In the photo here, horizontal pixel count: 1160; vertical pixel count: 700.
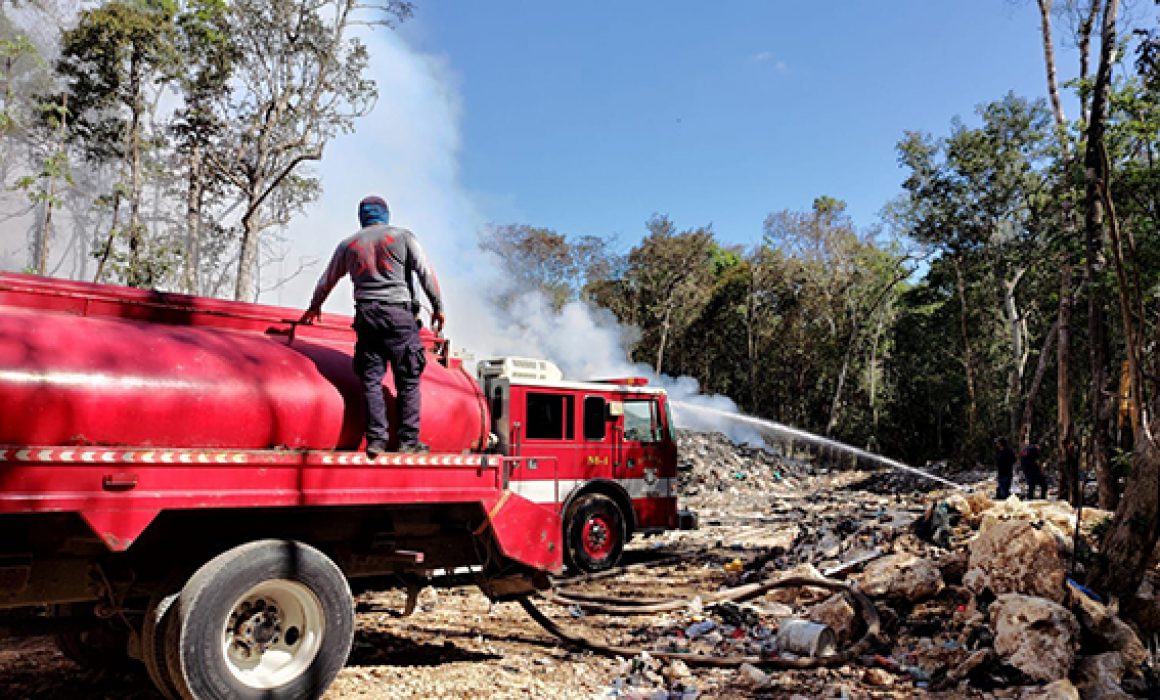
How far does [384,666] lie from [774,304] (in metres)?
33.5

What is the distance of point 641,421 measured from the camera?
10836mm

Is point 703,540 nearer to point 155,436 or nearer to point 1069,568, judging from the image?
point 1069,568

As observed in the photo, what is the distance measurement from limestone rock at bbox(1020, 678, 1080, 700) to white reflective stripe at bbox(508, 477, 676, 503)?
16.7 ft

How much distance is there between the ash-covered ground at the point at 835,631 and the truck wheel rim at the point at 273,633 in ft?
1.53

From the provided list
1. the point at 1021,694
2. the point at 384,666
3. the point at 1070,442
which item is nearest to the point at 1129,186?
the point at 1070,442

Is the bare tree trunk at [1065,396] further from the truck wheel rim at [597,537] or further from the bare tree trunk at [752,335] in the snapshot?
the bare tree trunk at [752,335]

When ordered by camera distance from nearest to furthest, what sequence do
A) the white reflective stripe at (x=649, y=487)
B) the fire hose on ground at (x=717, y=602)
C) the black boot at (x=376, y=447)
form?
the black boot at (x=376, y=447) < the fire hose on ground at (x=717, y=602) < the white reflective stripe at (x=649, y=487)

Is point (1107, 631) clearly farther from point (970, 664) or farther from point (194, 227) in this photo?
point (194, 227)

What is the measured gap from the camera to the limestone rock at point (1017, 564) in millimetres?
5758

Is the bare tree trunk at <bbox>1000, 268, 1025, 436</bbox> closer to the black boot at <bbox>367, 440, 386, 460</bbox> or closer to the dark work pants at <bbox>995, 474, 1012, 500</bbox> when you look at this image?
the dark work pants at <bbox>995, 474, 1012, 500</bbox>

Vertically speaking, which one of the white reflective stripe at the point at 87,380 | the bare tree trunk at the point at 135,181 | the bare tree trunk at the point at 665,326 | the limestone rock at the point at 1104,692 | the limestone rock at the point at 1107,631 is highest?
the bare tree trunk at the point at 135,181

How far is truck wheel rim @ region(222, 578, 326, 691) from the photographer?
13.2ft

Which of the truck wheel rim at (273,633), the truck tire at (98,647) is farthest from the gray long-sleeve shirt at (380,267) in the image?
the truck tire at (98,647)

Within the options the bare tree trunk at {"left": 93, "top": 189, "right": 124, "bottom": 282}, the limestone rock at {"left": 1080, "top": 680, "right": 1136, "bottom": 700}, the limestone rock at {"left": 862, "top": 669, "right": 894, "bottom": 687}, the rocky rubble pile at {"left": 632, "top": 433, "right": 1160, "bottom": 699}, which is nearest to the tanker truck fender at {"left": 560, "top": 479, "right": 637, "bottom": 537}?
→ the rocky rubble pile at {"left": 632, "top": 433, "right": 1160, "bottom": 699}
